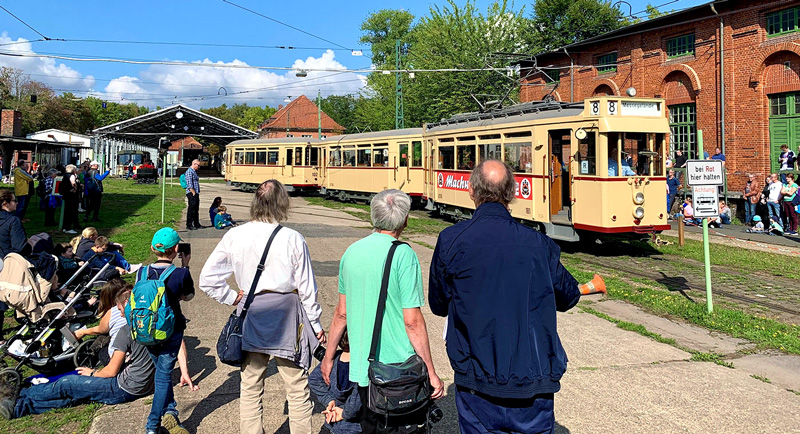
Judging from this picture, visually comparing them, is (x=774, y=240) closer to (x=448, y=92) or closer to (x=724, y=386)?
(x=724, y=386)

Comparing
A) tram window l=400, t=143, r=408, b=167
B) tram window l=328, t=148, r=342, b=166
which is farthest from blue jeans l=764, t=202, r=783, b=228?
tram window l=328, t=148, r=342, b=166

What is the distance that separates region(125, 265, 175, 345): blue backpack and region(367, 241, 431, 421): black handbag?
1783 millimetres

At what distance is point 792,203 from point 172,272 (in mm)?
18188

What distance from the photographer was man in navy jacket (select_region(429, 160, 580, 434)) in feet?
9.32

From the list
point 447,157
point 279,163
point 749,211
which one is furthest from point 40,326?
point 279,163

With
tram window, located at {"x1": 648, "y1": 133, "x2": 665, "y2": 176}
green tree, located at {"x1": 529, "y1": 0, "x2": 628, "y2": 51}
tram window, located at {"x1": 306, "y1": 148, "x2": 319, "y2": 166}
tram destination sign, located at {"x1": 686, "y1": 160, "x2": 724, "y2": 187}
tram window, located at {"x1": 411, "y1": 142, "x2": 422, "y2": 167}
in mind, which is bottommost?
tram destination sign, located at {"x1": 686, "y1": 160, "x2": 724, "y2": 187}

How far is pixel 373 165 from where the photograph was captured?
26.4 meters

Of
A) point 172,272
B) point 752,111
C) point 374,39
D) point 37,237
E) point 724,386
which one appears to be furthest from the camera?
point 374,39

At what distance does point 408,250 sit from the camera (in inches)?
133

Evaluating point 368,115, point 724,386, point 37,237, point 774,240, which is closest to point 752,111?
point 774,240

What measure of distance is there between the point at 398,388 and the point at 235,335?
131cm

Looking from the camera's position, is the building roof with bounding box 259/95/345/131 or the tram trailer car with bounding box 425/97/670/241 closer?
the tram trailer car with bounding box 425/97/670/241

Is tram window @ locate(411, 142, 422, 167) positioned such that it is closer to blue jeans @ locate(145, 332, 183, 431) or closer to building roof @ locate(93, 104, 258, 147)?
blue jeans @ locate(145, 332, 183, 431)

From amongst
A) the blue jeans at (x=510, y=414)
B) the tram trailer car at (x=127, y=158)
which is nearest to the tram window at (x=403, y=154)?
the blue jeans at (x=510, y=414)
